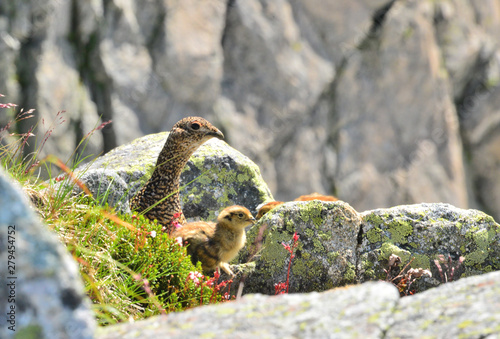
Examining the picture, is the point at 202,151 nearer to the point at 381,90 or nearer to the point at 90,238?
the point at 90,238

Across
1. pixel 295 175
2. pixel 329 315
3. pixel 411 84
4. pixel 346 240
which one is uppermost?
pixel 329 315

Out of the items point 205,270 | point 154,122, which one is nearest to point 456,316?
point 205,270

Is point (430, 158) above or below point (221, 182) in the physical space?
below

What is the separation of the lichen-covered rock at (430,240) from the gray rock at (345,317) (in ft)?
9.60

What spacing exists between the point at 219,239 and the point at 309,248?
0.92 m

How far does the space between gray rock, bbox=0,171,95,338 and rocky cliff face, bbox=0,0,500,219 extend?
20.3 meters

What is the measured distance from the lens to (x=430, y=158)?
29797 mm

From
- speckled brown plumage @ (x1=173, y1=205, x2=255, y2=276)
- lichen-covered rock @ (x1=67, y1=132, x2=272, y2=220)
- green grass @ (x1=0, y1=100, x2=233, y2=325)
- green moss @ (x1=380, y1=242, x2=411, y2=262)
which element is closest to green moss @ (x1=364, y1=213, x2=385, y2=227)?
green moss @ (x1=380, y1=242, x2=411, y2=262)

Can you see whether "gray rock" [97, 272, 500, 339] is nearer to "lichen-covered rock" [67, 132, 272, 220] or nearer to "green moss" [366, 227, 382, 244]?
"green moss" [366, 227, 382, 244]

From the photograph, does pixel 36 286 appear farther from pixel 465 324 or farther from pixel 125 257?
pixel 125 257

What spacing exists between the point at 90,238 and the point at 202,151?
3.40m

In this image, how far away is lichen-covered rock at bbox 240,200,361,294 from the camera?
6012mm

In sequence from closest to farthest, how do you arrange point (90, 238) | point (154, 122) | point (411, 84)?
point (90, 238)
point (154, 122)
point (411, 84)

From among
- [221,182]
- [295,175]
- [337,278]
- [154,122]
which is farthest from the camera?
[295,175]
